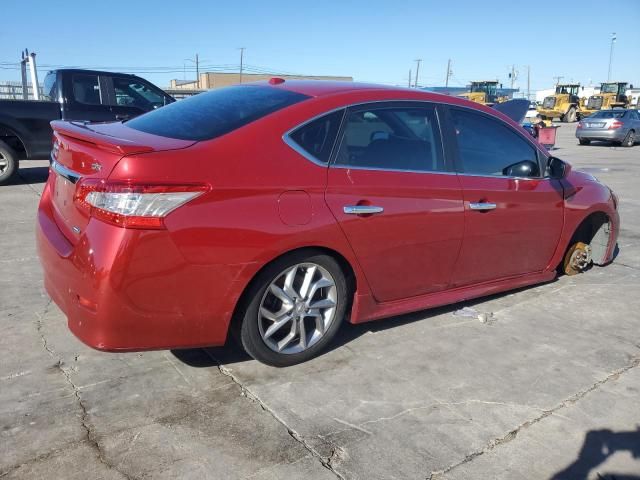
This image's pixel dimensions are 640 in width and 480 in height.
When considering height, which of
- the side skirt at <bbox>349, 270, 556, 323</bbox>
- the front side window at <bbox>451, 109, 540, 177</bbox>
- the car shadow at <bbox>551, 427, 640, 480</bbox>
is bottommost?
the car shadow at <bbox>551, 427, 640, 480</bbox>

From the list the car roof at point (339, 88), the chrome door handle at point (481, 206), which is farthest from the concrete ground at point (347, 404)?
the car roof at point (339, 88)

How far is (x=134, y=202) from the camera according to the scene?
2.58m

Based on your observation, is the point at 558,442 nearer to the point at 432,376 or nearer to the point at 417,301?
the point at 432,376

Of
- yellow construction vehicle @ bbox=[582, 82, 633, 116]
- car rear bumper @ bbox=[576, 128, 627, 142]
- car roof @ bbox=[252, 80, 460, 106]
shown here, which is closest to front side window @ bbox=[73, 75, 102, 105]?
car roof @ bbox=[252, 80, 460, 106]

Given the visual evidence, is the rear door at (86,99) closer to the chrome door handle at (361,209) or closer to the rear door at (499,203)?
the rear door at (499,203)

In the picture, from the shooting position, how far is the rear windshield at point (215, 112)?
308 cm

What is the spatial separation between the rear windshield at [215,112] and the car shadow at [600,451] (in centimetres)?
237

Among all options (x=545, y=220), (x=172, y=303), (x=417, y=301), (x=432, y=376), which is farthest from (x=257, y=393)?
(x=545, y=220)

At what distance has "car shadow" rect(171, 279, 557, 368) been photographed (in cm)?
335

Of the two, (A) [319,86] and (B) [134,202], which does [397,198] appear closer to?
(A) [319,86]

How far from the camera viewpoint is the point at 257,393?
2992mm

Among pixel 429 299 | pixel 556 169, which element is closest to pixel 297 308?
pixel 429 299

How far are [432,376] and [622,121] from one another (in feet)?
74.2

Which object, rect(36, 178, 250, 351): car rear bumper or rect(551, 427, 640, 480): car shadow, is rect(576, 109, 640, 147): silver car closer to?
rect(551, 427, 640, 480): car shadow
